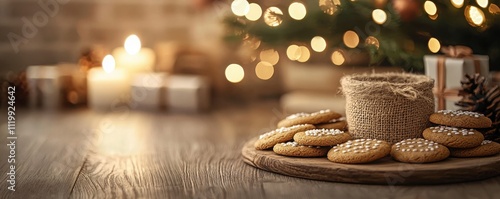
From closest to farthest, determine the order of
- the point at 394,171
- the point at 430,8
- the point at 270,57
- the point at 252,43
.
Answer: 1. the point at 394,171
2. the point at 430,8
3. the point at 252,43
4. the point at 270,57

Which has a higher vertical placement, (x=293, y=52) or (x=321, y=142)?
(x=293, y=52)

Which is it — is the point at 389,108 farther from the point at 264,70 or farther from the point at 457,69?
the point at 264,70

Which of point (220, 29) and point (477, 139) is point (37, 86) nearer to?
point (220, 29)

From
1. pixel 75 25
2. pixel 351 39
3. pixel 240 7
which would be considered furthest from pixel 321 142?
pixel 75 25

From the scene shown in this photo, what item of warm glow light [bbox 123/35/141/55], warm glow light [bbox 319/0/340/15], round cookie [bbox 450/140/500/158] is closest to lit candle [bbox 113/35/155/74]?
warm glow light [bbox 123/35/141/55]

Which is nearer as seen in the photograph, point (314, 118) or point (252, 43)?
point (314, 118)

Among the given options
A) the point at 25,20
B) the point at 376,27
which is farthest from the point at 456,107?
the point at 25,20

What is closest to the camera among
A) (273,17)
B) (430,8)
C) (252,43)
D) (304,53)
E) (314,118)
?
(314,118)

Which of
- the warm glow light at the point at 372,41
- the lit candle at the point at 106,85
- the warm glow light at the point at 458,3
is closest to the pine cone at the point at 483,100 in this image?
the warm glow light at the point at 458,3
